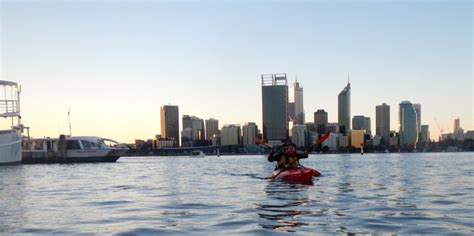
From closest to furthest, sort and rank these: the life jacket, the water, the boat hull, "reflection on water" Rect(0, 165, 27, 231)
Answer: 1. the water
2. "reflection on water" Rect(0, 165, 27, 231)
3. the life jacket
4. the boat hull

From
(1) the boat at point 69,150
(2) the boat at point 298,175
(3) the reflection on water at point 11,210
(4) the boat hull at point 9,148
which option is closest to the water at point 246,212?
(3) the reflection on water at point 11,210

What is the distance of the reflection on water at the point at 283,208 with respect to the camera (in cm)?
1327

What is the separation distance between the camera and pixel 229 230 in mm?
12430

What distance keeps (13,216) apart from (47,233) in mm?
4038

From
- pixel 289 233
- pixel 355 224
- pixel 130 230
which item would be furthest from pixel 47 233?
pixel 355 224

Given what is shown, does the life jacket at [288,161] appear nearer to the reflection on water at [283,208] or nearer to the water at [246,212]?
the reflection on water at [283,208]

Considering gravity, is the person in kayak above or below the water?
above

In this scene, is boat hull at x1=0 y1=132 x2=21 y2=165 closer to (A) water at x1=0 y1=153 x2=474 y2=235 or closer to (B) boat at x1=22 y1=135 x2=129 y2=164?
(B) boat at x1=22 y1=135 x2=129 y2=164

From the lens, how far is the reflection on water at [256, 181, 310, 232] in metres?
13.3

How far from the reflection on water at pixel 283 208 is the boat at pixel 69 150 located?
2416 inches

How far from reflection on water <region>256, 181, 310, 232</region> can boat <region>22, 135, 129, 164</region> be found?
61.4 metres

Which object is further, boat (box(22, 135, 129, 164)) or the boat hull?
boat (box(22, 135, 129, 164))

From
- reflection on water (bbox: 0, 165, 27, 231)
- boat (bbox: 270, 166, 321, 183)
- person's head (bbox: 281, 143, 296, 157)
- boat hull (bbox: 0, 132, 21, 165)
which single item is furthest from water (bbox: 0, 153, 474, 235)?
boat hull (bbox: 0, 132, 21, 165)

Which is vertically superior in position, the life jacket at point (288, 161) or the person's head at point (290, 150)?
the person's head at point (290, 150)
